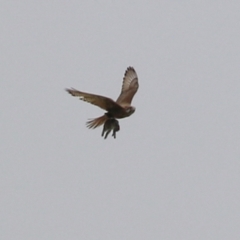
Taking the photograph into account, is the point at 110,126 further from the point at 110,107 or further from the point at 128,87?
the point at 128,87

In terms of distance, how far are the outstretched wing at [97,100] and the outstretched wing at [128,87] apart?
0.87m

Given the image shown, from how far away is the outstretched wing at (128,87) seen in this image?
15.1m

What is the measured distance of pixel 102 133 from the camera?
14.0 metres

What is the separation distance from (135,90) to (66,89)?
3576 millimetres

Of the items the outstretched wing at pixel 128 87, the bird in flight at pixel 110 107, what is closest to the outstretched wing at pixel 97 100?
the bird in flight at pixel 110 107

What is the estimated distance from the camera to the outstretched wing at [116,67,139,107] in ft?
49.6

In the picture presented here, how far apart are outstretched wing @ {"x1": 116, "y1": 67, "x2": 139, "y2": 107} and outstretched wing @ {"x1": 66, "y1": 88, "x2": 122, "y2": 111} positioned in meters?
0.87

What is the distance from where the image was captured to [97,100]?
13148 mm

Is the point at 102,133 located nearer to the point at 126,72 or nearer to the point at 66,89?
A: the point at 66,89

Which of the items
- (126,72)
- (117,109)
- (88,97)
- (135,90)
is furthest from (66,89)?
(126,72)

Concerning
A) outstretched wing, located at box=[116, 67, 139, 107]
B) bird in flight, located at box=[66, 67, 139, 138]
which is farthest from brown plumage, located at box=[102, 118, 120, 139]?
outstretched wing, located at box=[116, 67, 139, 107]

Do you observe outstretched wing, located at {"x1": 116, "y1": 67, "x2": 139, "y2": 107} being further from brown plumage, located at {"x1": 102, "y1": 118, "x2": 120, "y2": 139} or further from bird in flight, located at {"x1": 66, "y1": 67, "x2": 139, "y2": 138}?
brown plumage, located at {"x1": 102, "y1": 118, "x2": 120, "y2": 139}

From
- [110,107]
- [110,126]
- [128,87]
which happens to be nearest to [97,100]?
[110,107]

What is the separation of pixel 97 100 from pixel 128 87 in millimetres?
3191
